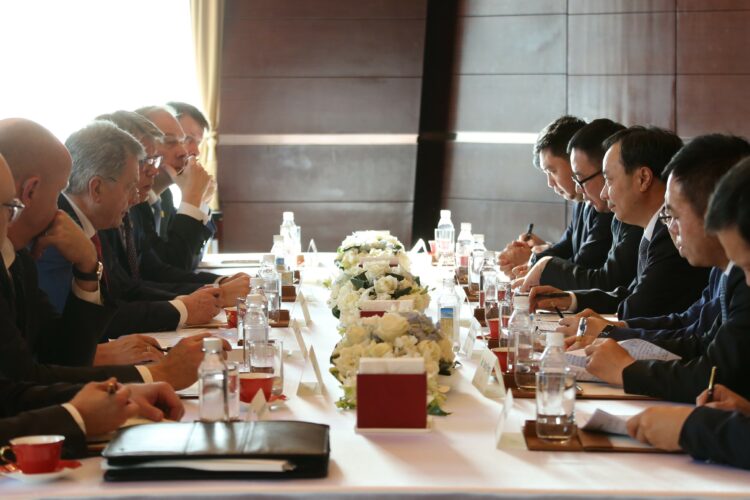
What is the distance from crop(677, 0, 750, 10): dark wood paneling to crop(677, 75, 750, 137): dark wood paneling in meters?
0.44

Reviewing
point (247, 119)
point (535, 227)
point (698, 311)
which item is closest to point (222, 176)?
point (247, 119)

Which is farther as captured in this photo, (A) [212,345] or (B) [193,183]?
(B) [193,183]

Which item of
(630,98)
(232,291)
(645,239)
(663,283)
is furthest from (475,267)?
(630,98)

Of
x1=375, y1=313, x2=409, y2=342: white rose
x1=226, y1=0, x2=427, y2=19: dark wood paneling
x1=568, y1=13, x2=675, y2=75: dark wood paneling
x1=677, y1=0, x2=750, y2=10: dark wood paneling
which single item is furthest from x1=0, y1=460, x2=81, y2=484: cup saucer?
x1=226, y1=0, x2=427, y2=19: dark wood paneling

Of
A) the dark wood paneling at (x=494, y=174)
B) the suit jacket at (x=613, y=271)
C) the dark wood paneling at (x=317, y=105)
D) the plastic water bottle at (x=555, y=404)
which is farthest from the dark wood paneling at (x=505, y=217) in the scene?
the plastic water bottle at (x=555, y=404)

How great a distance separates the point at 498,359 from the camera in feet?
8.52

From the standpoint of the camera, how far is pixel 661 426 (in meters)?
1.96

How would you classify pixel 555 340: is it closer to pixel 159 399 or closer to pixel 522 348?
pixel 522 348

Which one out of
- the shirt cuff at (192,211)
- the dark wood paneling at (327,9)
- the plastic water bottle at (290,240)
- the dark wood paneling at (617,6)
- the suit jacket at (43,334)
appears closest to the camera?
the suit jacket at (43,334)

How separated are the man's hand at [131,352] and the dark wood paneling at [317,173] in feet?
16.3

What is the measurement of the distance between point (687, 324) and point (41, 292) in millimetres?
1966

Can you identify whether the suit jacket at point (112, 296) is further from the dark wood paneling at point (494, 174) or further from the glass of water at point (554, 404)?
the dark wood paneling at point (494, 174)

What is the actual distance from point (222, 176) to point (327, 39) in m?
1.30

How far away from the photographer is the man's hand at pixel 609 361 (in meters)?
2.47
